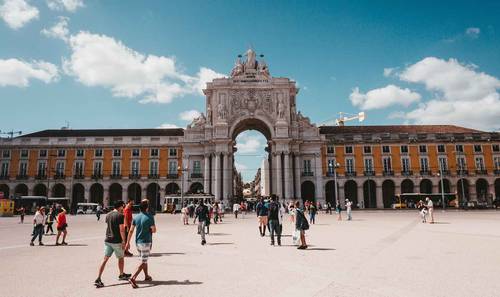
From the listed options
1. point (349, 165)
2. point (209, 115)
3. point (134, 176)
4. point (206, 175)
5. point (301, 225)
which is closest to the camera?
point (301, 225)

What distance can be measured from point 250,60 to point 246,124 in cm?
1224

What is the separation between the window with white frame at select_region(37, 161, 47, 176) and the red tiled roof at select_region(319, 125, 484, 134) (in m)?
50.6

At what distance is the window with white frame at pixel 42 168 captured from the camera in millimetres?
63719

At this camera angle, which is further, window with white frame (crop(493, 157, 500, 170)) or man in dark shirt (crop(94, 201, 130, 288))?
window with white frame (crop(493, 157, 500, 170))

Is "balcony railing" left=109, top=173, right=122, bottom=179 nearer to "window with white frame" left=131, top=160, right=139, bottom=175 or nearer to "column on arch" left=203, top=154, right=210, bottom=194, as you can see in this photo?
"window with white frame" left=131, top=160, right=139, bottom=175

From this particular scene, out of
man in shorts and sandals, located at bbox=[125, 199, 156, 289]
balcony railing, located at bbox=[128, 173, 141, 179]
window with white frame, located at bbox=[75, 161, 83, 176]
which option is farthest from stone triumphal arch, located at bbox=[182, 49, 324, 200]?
man in shorts and sandals, located at bbox=[125, 199, 156, 289]

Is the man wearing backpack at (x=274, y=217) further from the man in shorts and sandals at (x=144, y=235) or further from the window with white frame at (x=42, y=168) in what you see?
the window with white frame at (x=42, y=168)

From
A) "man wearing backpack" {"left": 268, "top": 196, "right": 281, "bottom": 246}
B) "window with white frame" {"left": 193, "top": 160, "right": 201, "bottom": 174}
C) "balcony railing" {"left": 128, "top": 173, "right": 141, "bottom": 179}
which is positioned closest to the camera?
"man wearing backpack" {"left": 268, "top": 196, "right": 281, "bottom": 246}

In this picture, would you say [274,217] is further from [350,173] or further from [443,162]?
[443,162]

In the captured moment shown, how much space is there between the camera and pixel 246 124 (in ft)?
216

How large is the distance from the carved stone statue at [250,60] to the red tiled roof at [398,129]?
18.0 meters

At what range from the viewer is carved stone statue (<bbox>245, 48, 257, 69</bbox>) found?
221 ft

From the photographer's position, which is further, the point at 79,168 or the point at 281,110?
the point at 79,168

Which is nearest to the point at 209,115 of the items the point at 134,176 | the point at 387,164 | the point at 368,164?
the point at 134,176
